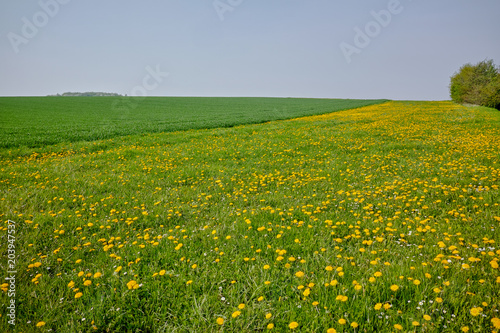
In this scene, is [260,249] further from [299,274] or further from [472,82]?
[472,82]

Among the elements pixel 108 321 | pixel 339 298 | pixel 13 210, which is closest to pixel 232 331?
pixel 339 298

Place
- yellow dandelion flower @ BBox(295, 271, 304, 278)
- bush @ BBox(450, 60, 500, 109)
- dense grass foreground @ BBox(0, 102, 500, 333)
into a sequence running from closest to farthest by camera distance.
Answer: dense grass foreground @ BBox(0, 102, 500, 333)
yellow dandelion flower @ BBox(295, 271, 304, 278)
bush @ BBox(450, 60, 500, 109)

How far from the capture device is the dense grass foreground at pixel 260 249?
2326 millimetres

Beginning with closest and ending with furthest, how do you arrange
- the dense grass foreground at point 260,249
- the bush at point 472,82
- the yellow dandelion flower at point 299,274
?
1. the dense grass foreground at point 260,249
2. the yellow dandelion flower at point 299,274
3. the bush at point 472,82

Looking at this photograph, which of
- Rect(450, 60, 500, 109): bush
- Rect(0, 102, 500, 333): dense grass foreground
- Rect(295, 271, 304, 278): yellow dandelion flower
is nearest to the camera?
Rect(0, 102, 500, 333): dense grass foreground

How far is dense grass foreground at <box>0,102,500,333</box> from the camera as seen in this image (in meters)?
2.33

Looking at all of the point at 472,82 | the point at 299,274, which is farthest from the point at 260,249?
the point at 472,82

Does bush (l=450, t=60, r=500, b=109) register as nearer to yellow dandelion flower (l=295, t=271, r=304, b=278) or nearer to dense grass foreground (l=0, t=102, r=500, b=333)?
dense grass foreground (l=0, t=102, r=500, b=333)

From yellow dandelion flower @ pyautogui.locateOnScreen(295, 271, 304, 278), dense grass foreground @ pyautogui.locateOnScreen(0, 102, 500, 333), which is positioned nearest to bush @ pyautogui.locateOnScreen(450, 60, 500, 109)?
dense grass foreground @ pyautogui.locateOnScreen(0, 102, 500, 333)

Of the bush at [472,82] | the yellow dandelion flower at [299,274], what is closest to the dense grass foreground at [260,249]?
the yellow dandelion flower at [299,274]

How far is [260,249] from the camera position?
3336 mm

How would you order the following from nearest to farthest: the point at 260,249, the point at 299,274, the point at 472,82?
the point at 299,274 < the point at 260,249 < the point at 472,82

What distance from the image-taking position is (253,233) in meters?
3.89

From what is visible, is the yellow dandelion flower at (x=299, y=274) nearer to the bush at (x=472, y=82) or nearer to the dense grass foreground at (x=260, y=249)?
the dense grass foreground at (x=260, y=249)
